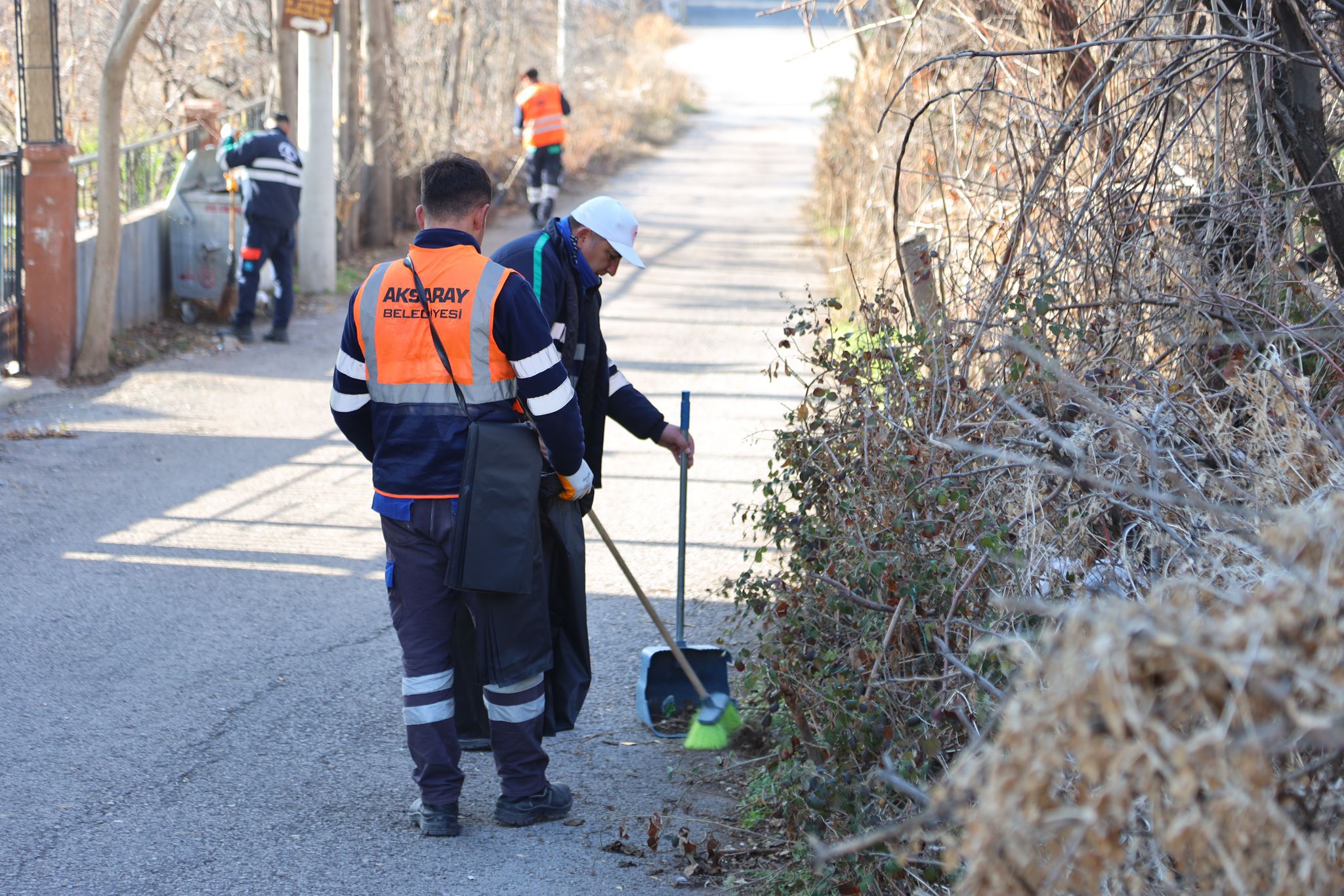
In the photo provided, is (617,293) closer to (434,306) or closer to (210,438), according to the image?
(210,438)

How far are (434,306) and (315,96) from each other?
9602 millimetres

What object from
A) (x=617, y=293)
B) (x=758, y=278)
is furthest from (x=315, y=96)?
(x=758, y=278)

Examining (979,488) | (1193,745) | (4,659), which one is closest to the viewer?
(1193,745)

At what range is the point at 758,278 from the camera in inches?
580

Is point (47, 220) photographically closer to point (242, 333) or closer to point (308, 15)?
point (242, 333)

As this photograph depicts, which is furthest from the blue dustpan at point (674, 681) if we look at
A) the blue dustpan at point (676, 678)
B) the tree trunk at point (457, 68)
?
the tree trunk at point (457, 68)

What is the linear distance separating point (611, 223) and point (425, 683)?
5.54 ft

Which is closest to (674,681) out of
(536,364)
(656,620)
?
(656,620)

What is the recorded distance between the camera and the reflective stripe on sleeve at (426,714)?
3871 mm

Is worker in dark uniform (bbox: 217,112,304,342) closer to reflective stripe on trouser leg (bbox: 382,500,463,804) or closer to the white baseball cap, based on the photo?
the white baseball cap

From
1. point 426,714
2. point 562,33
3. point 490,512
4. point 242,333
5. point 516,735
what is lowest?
point 516,735

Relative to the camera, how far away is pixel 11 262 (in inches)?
352

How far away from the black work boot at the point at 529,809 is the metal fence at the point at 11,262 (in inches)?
260

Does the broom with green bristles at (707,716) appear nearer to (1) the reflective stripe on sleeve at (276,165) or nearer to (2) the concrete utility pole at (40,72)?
(2) the concrete utility pole at (40,72)
